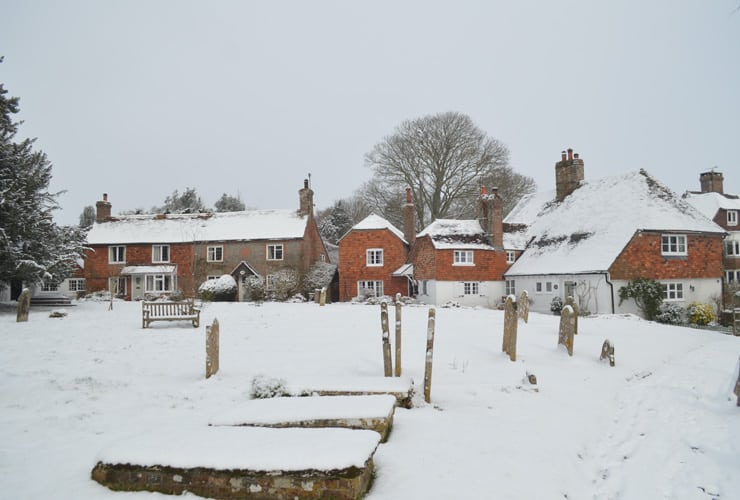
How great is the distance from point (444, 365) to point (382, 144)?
125 ft

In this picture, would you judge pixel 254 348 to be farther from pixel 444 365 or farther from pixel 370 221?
pixel 370 221

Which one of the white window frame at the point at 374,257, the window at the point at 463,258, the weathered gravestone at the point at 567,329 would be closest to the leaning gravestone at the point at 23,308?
the weathered gravestone at the point at 567,329

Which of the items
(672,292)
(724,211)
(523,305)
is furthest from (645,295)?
(724,211)

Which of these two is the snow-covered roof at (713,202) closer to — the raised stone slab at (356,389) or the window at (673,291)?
the window at (673,291)

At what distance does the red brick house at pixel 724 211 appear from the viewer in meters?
40.1

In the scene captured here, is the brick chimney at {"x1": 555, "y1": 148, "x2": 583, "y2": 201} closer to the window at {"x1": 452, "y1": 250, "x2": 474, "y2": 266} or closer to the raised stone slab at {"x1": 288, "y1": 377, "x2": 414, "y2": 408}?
the window at {"x1": 452, "y1": 250, "x2": 474, "y2": 266}

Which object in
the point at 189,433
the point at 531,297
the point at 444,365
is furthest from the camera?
the point at 531,297

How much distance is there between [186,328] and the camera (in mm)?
18484

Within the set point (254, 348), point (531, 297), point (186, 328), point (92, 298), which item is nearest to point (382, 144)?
point (531, 297)

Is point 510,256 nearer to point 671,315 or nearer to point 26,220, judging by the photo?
point 671,315

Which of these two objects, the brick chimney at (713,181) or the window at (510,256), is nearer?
the window at (510,256)

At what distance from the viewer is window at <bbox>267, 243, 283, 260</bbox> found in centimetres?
4231

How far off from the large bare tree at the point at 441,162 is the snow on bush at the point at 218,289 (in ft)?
60.9

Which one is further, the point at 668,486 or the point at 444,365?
the point at 444,365
